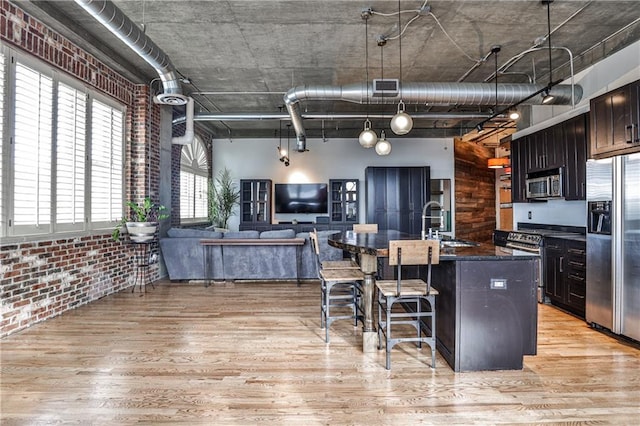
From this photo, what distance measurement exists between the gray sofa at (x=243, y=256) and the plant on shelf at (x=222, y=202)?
10.3 ft

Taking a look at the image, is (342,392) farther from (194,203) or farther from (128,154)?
(194,203)

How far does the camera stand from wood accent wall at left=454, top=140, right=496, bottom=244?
365 inches

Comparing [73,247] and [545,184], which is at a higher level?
[545,184]

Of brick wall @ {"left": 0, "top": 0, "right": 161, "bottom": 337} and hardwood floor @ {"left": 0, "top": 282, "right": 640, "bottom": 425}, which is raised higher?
brick wall @ {"left": 0, "top": 0, "right": 161, "bottom": 337}

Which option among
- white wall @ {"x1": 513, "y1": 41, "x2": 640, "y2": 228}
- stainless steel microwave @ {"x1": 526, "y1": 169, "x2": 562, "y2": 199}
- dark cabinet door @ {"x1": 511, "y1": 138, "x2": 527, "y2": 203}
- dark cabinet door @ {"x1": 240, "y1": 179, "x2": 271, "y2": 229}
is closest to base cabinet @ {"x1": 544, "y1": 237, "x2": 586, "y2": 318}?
white wall @ {"x1": 513, "y1": 41, "x2": 640, "y2": 228}

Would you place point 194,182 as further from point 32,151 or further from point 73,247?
point 32,151

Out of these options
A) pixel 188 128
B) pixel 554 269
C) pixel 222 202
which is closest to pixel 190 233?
pixel 188 128

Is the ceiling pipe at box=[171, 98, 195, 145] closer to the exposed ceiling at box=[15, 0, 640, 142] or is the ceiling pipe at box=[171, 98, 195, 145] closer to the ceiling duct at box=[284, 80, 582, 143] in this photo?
the exposed ceiling at box=[15, 0, 640, 142]

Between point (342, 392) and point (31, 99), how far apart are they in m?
4.22

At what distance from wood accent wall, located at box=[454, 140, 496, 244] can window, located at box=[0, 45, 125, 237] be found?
26.2 ft

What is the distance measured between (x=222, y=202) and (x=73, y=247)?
485 centimetres

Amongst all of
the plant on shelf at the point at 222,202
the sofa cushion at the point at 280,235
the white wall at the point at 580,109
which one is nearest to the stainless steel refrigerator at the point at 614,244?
the white wall at the point at 580,109

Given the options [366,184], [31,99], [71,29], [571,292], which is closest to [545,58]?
[571,292]

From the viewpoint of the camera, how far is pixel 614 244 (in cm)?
335
